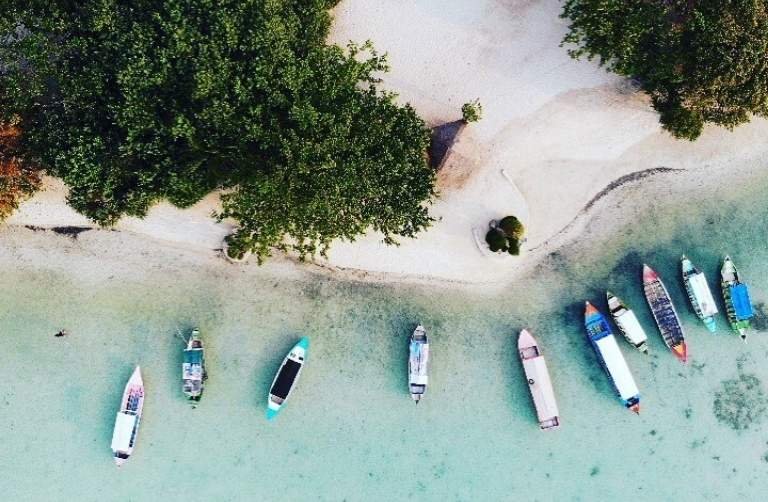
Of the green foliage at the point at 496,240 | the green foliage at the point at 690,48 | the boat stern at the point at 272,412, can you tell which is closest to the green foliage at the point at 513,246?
the green foliage at the point at 496,240

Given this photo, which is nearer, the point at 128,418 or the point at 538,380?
the point at 128,418

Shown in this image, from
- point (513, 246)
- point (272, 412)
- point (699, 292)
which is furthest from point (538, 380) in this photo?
point (272, 412)

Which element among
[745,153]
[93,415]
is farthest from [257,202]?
[745,153]

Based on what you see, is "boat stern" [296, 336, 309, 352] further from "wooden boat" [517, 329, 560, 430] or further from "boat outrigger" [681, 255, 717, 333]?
"boat outrigger" [681, 255, 717, 333]

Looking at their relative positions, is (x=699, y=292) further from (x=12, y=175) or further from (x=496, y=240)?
(x=12, y=175)

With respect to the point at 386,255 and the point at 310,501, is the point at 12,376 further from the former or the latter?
the point at 386,255

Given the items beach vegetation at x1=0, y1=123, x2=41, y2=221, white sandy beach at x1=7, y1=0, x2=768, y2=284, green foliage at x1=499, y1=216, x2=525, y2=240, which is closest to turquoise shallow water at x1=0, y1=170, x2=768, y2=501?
white sandy beach at x1=7, y1=0, x2=768, y2=284

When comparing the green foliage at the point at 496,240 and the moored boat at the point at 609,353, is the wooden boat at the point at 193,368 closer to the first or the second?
the green foliage at the point at 496,240
